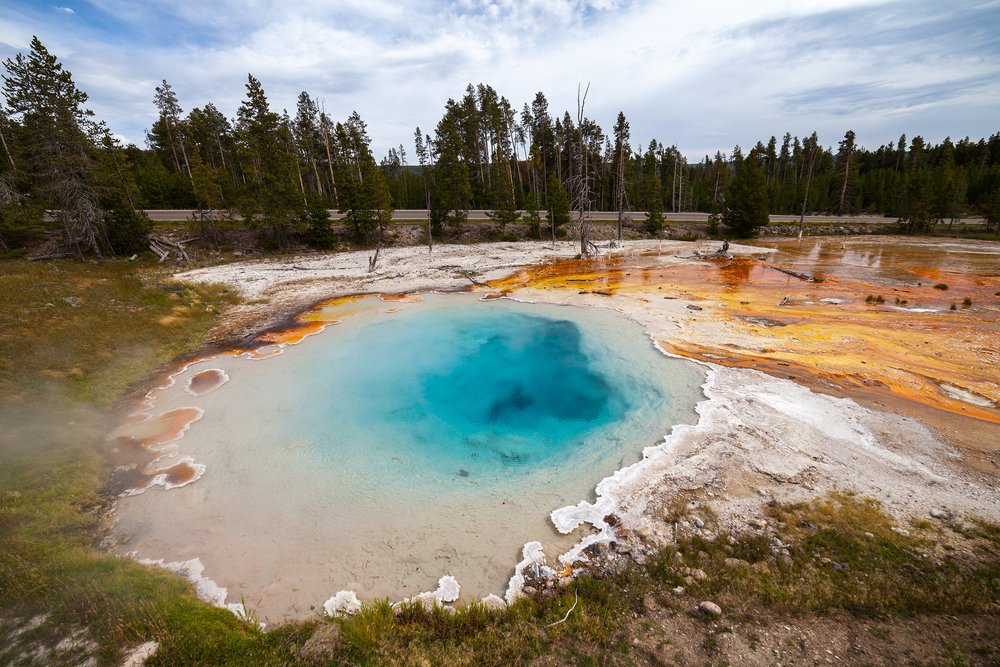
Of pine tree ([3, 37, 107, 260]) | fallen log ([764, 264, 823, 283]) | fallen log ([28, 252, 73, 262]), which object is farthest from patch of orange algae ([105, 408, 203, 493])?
fallen log ([764, 264, 823, 283])

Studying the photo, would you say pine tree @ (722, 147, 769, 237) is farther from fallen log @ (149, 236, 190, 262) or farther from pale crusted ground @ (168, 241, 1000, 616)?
fallen log @ (149, 236, 190, 262)

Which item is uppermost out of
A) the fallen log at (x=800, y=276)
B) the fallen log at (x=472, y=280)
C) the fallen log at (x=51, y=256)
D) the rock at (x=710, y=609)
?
the fallen log at (x=51, y=256)

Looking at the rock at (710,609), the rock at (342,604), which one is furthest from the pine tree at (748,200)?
the rock at (342,604)

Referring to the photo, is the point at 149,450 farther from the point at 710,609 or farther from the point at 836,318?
the point at 836,318

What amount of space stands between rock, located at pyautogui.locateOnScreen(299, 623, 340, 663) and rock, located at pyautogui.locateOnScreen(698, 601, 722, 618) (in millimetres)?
4492

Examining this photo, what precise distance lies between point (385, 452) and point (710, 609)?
6.99m

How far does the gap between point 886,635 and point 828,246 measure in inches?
1837

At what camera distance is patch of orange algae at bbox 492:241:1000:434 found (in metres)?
11.0

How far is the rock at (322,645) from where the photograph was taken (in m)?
4.46

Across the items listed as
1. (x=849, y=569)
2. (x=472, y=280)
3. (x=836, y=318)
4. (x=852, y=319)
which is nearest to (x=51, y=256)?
(x=472, y=280)

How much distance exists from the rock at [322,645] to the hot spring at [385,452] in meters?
0.87

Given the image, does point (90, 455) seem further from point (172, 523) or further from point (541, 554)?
point (541, 554)

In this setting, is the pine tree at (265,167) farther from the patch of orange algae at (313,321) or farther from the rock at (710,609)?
the rock at (710,609)

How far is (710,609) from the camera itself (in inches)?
196
